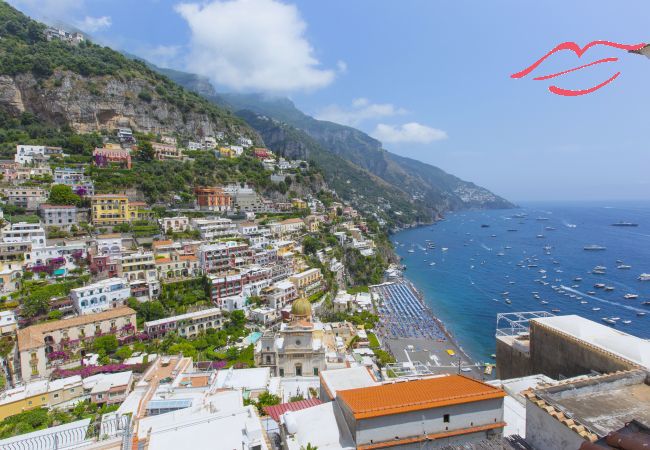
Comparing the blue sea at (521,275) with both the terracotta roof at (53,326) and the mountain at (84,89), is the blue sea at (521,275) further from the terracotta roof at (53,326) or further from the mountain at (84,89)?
the mountain at (84,89)

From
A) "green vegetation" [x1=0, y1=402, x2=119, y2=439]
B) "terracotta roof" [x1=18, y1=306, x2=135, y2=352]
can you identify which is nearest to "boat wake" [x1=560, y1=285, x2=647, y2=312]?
"green vegetation" [x1=0, y1=402, x2=119, y2=439]

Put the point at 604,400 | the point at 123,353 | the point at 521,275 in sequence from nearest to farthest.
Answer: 1. the point at 604,400
2. the point at 123,353
3. the point at 521,275

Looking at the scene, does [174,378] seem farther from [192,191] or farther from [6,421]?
[192,191]

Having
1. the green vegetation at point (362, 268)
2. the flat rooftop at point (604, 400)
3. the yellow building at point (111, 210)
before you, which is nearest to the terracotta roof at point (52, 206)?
the yellow building at point (111, 210)

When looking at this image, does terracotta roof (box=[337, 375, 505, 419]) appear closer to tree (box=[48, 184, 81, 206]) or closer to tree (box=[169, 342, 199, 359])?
tree (box=[169, 342, 199, 359])

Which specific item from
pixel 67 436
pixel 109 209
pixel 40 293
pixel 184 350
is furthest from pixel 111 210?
pixel 67 436

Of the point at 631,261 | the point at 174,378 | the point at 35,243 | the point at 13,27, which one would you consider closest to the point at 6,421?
the point at 174,378

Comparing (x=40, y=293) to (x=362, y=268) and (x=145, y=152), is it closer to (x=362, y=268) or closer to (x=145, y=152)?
(x=145, y=152)
